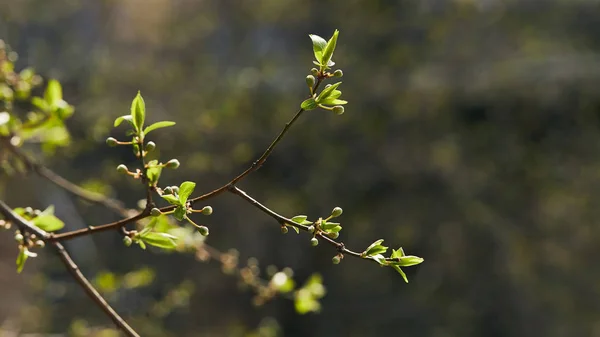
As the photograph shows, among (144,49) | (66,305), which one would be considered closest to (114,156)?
(144,49)

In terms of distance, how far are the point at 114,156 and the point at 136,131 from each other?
1.53 metres

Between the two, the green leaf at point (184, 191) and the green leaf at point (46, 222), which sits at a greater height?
the green leaf at point (184, 191)

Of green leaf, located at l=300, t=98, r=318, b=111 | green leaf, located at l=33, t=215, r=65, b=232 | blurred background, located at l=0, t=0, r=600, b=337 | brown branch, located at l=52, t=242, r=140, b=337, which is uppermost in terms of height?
blurred background, located at l=0, t=0, r=600, b=337

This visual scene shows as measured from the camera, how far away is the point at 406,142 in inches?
73.4

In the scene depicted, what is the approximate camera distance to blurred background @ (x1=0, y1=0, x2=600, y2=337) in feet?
5.96

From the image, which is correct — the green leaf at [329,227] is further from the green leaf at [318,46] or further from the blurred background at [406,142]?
the blurred background at [406,142]

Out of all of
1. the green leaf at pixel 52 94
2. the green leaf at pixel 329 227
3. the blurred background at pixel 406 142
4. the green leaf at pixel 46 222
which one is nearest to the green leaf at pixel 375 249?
the green leaf at pixel 329 227

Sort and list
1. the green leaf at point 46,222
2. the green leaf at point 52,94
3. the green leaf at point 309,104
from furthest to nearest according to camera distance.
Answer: the green leaf at point 52,94 → the green leaf at point 46,222 → the green leaf at point 309,104

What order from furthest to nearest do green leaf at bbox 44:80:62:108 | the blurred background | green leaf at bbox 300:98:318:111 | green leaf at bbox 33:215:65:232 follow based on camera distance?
the blurred background, green leaf at bbox 44:80:62:108, green leaf at bbox 33:215:65:232, green leaf at bbox 300:98:318:111

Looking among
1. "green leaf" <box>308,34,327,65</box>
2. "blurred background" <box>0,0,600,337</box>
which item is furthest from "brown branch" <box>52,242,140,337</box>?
"blurred background" <box>0,0,600,337</box>

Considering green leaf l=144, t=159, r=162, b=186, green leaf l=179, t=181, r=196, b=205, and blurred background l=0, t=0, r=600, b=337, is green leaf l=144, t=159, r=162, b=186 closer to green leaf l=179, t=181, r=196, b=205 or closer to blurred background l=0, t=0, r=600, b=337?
green leaf l=179, t=181, r=196, b=205

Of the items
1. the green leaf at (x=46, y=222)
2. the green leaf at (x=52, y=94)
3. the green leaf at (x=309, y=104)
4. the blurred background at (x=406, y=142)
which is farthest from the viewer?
the blurred background at (x=406, y=142)

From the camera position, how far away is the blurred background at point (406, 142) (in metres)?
1.82

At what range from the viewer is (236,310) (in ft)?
6.47
